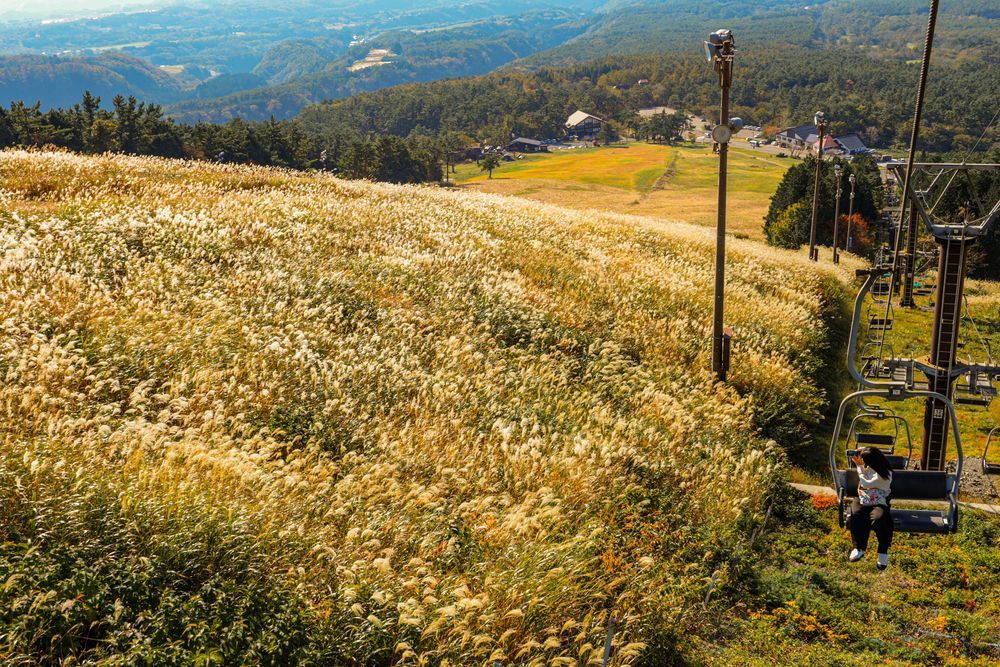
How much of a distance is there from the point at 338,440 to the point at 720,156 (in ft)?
37.6

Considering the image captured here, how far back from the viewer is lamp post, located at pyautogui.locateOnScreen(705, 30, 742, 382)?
16.1 m

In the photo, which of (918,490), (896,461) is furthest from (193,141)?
(918,490)

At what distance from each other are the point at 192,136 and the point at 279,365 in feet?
313

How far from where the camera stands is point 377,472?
873 cm

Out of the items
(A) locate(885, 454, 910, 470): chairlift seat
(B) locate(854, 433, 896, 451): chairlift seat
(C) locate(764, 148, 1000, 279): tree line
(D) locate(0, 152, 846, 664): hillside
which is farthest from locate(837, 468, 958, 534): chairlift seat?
(C) locate(764, 148, 1000, 279): tree line

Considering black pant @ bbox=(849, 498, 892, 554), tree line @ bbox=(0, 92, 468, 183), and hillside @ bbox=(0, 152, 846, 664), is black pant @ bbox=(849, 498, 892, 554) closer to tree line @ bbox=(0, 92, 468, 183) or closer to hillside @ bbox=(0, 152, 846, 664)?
hillside @ bbox=(0, 152, 846, 664)

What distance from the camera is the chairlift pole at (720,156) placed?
1614 centimetres

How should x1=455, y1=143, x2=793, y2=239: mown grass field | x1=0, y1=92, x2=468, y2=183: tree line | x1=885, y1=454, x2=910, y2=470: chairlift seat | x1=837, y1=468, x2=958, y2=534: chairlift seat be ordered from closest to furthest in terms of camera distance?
1. x1=837, y1=468, x2=958, y2=534: chairlift seat
2. x1=885, y1=454, x2=910, y2=470: chairlift seat
3. x1=0, y1=92, x2=468, y2=183: tree line
4. x1=455, y1=143, x2=793, y2=239: mown grass field

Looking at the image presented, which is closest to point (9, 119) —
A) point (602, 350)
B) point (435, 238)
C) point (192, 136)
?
point (192, 136)

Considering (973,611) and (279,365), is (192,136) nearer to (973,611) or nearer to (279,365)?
(279,365)

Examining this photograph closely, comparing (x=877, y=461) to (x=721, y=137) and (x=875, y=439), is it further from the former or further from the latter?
(x=721, y=137)

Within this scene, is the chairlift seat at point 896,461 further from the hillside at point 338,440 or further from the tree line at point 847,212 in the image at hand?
the tree line at point 847,212

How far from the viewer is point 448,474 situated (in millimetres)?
9773

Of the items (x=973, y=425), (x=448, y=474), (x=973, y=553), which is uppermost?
(x=448, y=474)
